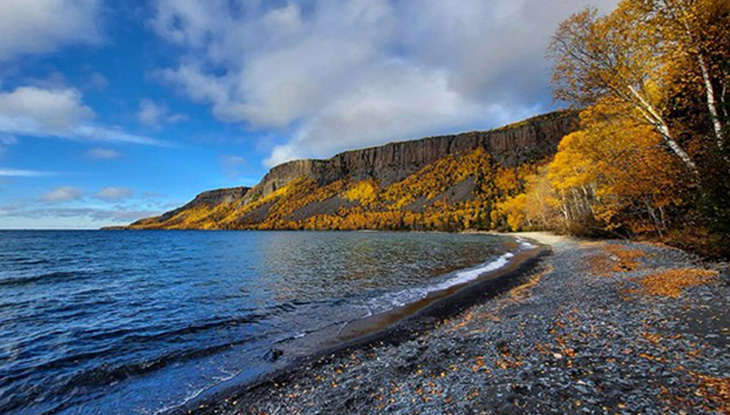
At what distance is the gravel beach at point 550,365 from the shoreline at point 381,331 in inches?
5.5

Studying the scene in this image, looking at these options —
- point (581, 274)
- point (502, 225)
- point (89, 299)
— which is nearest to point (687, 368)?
point (581, 274)

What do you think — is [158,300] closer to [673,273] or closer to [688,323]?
[688,323]

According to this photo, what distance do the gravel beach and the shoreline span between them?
0.46 feet

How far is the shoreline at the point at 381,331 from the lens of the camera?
7.89m

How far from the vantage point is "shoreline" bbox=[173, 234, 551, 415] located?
789cm

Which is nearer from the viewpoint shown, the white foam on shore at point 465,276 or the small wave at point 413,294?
the small wave at point 413,294

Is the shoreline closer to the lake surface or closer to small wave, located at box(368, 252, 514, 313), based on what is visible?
small wave, located at box(368, 252, 514, 313)

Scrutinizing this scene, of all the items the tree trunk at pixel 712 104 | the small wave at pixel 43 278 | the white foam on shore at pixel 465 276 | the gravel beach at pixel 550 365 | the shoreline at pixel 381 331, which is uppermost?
the tree trunk at pixel 712 104

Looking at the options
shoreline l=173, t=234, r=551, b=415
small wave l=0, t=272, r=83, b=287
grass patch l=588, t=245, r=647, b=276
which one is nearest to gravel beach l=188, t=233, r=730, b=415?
shoreline l=173, t=234, r=551, b=415

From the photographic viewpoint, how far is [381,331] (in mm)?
12266

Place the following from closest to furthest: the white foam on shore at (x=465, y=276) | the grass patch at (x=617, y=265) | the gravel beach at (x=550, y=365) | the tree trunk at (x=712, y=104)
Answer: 1. the gravel beach at (x=550, y=365)
2. the tree trunk at (x=712, y=104)
3. the grass patch at (x=617, y=265)
4. the white foam on shore at (x=465, y=276)

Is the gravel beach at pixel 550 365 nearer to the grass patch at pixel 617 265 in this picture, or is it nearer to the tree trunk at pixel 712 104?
the grass patch at pixel 617 265

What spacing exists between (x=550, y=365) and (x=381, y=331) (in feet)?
22.5

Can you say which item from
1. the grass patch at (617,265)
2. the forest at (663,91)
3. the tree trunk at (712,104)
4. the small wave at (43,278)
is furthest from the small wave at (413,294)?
the small wave at (43,278)
